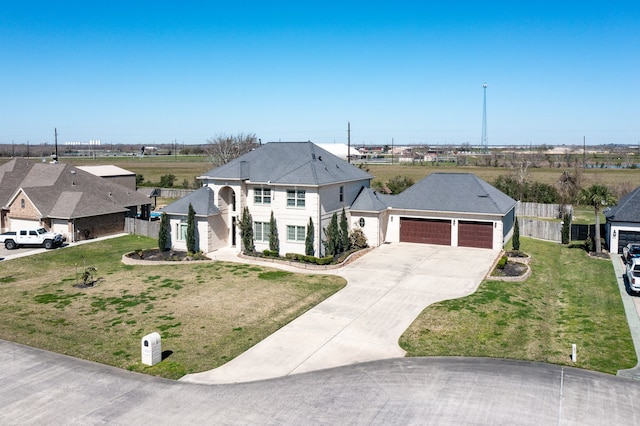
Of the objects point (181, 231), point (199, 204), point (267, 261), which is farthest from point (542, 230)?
point (181, 231)

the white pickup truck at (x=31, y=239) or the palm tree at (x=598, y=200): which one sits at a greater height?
the palm tree at (x=598, y=200)

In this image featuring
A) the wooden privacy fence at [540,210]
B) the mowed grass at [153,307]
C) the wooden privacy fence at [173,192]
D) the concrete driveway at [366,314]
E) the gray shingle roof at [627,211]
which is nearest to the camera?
the concrete driveway at [366,314]

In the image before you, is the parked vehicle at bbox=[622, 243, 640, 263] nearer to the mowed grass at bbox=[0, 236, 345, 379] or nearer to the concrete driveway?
the concrete driveway

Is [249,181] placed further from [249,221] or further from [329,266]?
[329,266]

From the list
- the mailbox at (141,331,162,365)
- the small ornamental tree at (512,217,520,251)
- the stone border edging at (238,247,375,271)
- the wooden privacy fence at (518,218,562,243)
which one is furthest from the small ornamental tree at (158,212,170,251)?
the wooden privacy fence at (518,218,562,243)

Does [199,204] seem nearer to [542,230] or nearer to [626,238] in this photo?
[542,230]

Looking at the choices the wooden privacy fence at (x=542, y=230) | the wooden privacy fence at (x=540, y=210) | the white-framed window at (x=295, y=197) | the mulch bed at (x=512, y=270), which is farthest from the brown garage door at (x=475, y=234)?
the wooden privacy fence at (x=540, y=210)

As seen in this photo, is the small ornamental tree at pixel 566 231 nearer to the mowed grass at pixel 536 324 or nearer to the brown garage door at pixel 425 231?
the brown garage door at pixel 425 231

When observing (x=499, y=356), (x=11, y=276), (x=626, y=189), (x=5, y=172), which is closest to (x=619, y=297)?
(x=499, y=356)
